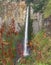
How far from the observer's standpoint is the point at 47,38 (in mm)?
6906

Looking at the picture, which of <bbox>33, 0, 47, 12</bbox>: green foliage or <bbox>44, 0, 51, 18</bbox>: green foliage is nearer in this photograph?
<bbox>44, 0, 51, 18</bbox>: green foliage

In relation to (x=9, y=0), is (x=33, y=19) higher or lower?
lower

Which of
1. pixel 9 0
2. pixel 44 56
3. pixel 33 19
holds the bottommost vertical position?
pixel 44 56

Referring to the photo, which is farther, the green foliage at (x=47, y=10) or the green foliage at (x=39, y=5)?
the green foliage at (x=39, y=5)

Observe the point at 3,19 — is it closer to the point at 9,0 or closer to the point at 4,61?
the point at 9,0

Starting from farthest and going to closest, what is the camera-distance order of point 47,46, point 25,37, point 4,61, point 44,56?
point 25,37 → point 47,46 → point 44,56 → point 4,61

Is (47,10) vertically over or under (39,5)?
under

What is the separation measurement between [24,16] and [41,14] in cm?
55

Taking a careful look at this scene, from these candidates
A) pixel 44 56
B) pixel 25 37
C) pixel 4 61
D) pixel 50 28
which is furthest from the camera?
pixel 25 37

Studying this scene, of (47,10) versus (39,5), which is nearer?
(47,10)

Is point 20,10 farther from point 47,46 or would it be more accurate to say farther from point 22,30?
point 47,46

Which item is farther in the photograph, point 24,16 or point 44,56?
point 24,16

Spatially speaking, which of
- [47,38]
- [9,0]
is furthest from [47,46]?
[9,0]

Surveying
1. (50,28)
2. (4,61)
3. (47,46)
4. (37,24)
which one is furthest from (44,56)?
(37,24)
